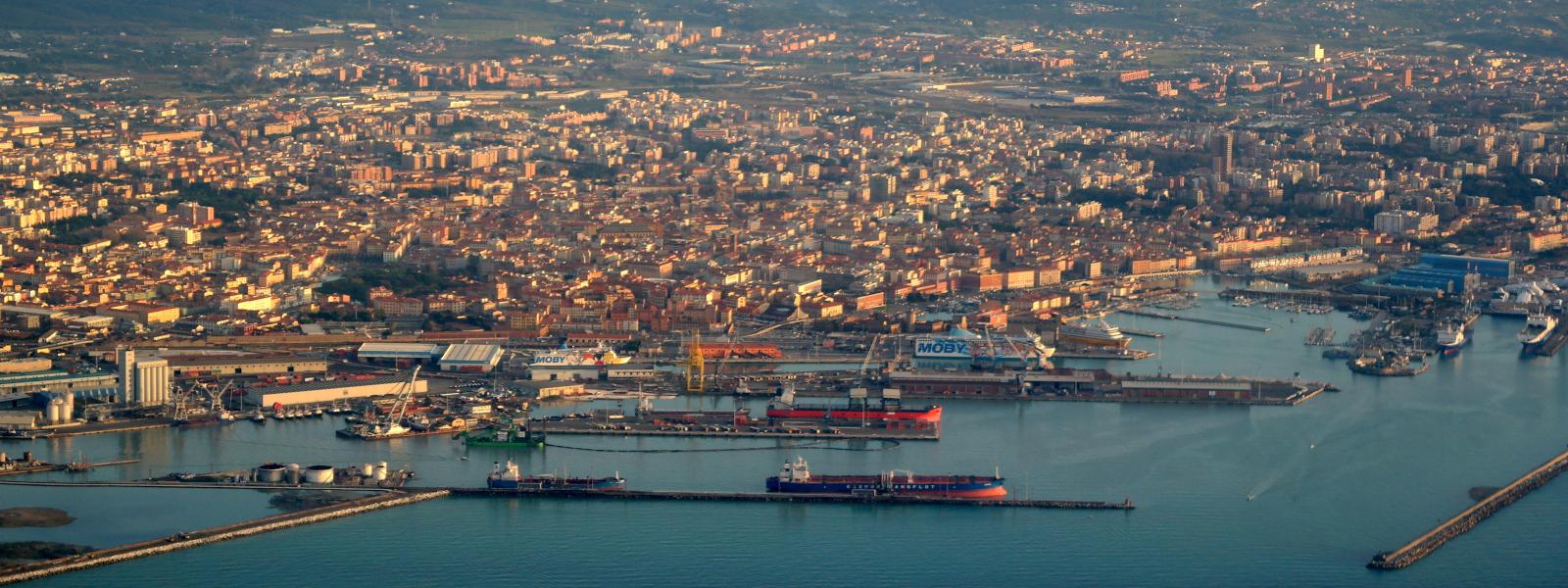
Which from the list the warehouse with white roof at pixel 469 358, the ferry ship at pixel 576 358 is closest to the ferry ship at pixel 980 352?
the ferry ship at pixel 576 358

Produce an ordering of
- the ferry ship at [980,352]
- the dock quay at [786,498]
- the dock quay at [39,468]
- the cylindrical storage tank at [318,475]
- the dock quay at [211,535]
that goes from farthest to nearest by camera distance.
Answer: the ferry ship at [980,352] < the dock quay at [39,468] < the cylindrical storage tank at [318,475] < the dock quay at [786,498] < the dock quay at [211,535]

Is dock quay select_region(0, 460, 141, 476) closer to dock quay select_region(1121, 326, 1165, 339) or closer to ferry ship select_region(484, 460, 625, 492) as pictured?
ferry ship select_region(484, 460, 625, 492)

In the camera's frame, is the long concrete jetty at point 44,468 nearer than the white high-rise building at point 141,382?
Yes

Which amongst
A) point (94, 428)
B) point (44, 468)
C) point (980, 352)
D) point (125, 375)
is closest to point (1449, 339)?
point (980, 352)

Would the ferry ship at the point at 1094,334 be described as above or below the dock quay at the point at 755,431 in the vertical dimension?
above

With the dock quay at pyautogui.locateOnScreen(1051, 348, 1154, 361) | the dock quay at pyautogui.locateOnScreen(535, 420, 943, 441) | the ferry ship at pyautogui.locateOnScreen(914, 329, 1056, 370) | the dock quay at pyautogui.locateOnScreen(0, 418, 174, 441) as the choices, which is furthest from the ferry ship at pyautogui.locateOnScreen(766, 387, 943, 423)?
the dock quay at pyautogui.locateOnScreen(0, 418, 174, 441)

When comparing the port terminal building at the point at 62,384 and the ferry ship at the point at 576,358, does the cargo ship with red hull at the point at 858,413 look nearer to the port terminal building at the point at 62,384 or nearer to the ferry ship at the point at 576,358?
the ferry ship at the point at 576,358

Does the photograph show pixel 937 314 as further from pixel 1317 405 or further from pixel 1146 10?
pixel 1146 10
